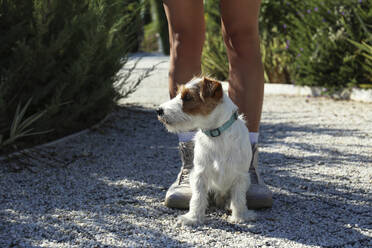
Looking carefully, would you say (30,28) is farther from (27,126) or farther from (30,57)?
(27,126)

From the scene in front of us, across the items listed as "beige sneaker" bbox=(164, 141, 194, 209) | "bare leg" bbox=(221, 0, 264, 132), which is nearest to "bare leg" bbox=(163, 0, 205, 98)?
"bare leg" bbox=(221, 0, 264, 132)

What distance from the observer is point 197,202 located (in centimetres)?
233

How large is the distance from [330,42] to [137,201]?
4.33m

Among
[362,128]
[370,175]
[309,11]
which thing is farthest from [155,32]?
[370,175]

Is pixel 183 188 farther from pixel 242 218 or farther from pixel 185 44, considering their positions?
pixel 185 44

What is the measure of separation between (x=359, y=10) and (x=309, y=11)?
2.58ft

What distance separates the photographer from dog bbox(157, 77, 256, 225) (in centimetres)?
227

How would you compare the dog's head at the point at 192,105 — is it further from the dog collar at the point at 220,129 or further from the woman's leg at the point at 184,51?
the woman's leg at the point at 184,51

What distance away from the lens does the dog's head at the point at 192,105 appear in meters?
2.25

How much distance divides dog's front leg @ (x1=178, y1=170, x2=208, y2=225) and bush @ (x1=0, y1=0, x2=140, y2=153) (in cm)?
153

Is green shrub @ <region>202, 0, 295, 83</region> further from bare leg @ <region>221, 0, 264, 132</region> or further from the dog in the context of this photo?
the dog

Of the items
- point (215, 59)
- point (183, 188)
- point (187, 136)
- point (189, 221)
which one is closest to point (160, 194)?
point (183, 188)

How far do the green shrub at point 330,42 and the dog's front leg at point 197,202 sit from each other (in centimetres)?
398

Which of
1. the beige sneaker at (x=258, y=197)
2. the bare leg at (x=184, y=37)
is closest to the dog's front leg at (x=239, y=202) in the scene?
the beige sneaker at (x=258, y=197)
